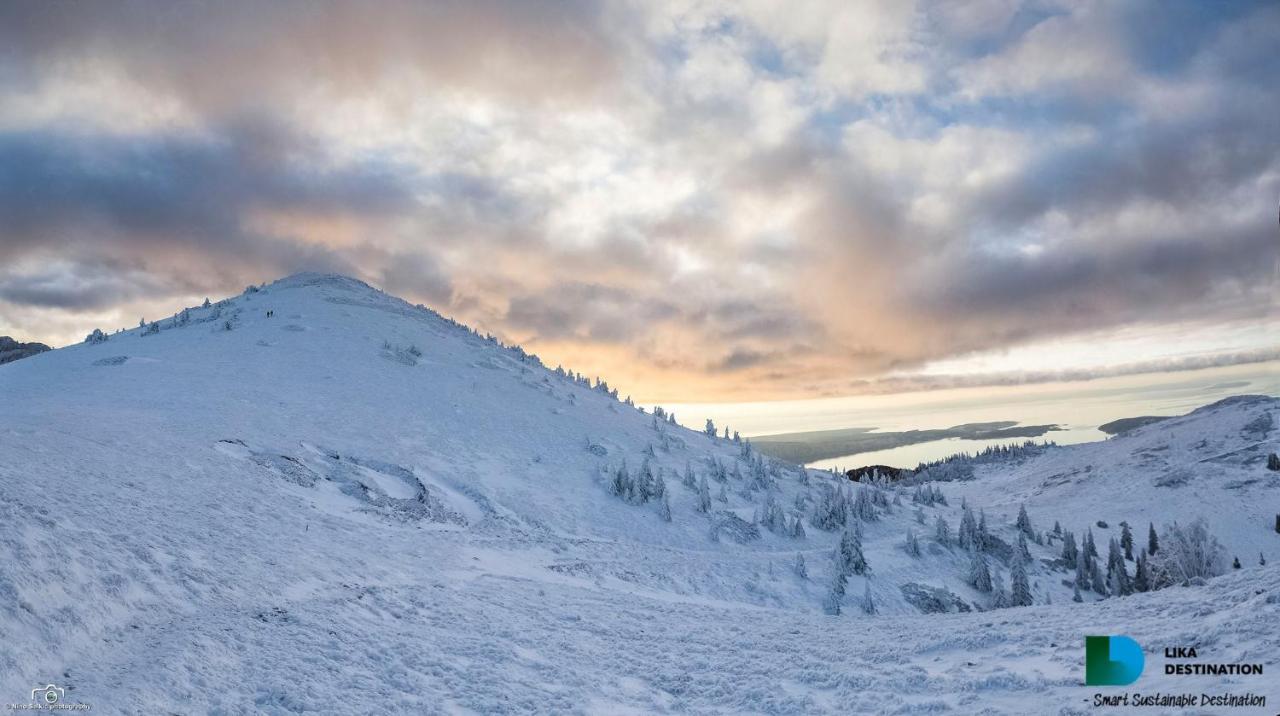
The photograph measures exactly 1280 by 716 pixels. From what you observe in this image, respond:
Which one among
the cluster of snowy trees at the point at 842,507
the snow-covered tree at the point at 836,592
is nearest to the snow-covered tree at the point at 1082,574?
the cluster of snowy trees at the point at 842,507

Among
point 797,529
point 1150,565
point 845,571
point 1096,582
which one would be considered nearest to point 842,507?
point 797,529

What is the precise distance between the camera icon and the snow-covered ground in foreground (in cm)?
16

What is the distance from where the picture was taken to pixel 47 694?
24.9 feet

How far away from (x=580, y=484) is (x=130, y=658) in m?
32.2

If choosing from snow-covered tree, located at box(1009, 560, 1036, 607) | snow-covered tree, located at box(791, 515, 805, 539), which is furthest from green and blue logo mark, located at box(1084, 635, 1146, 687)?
snow-covered tree, located at box(1009, 560, 1036, 607)

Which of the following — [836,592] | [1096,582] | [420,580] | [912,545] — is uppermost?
[420,580]

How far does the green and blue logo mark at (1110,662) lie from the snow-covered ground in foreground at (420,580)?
235 mm

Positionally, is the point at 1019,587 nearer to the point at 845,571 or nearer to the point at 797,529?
the point at 845,571

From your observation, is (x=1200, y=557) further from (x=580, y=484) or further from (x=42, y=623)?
(x=42, y=623)

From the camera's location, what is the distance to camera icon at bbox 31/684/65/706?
742 centimetres

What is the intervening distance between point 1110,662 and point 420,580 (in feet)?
49.1

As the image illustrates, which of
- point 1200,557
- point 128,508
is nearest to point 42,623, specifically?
point 128,508

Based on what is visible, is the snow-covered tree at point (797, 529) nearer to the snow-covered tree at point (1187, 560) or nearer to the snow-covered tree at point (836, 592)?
the snow-covered tree at point (836, 592)

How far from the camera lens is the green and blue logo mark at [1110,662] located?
7910 millimetres
